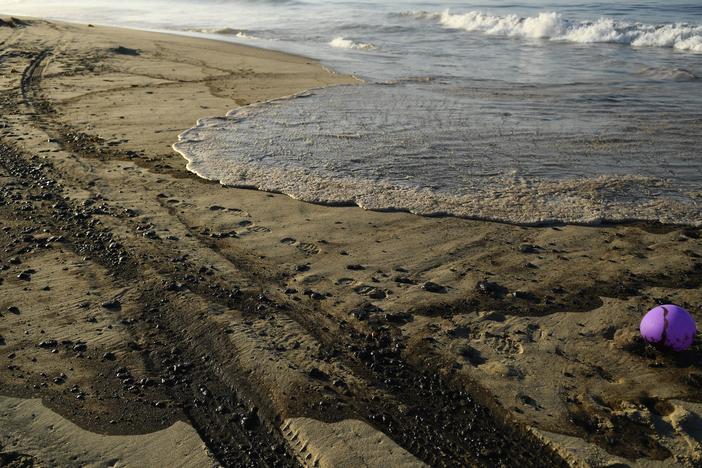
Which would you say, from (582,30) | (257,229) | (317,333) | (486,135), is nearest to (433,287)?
(317,333)

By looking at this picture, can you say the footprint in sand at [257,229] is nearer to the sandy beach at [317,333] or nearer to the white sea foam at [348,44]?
the sandy beach at [317,333]

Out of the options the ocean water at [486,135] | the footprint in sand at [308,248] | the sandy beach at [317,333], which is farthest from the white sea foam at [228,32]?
the footprint in sand at [308,248]

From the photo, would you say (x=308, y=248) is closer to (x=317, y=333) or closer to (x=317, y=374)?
(x=317, y=333)

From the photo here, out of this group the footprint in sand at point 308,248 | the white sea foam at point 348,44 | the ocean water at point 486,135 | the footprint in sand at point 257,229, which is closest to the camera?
the footprint in sand at point 308,248

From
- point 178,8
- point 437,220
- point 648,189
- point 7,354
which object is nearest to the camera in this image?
point 7,354

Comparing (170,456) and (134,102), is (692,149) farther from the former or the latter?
(134,102)

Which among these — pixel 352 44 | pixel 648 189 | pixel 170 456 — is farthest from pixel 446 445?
pixel 352 44
